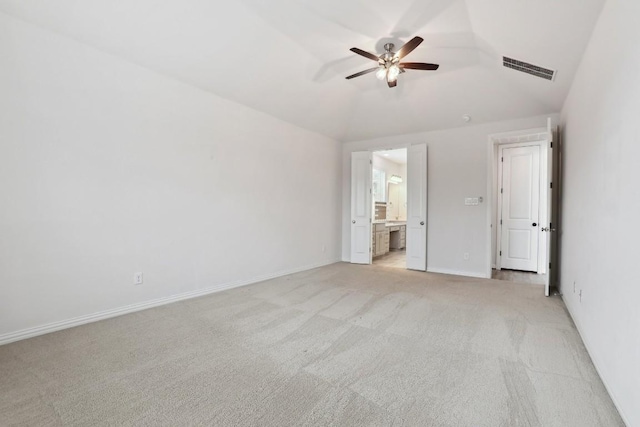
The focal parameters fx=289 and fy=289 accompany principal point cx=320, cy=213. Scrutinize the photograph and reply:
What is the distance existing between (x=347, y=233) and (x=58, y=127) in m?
5.04

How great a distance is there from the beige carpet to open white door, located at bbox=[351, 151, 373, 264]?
276 centimetres

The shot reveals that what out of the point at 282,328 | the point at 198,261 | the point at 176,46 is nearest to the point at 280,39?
the point at 176,46

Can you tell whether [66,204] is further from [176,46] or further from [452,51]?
[452,51]

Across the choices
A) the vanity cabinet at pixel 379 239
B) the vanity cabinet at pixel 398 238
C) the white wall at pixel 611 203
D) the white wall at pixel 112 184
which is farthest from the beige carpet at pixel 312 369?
the vanity cabinet at pixel 398 238

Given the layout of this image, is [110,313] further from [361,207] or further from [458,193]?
[458,193]

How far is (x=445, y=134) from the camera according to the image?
17.7 feet

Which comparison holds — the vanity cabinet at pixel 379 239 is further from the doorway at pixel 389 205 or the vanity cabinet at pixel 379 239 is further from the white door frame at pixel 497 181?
the white door frame at pixel 497 181

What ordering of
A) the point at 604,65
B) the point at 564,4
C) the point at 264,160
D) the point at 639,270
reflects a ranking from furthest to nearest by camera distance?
the point at 264,160 → the point at 564,4 → the point at 604,65 → the point at 639,270

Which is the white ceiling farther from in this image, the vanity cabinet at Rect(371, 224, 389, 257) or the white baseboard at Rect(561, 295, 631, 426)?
the vanity cabinet at Rect(371, 224, 389, 257)

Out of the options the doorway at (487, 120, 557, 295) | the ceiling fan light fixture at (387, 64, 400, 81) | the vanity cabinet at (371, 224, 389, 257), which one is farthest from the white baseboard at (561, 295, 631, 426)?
the vanity cabinet at (371, 224, 389, 257)

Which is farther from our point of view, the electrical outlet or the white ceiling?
the electrical outlet

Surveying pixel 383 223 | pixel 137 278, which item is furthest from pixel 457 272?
pixel 137 278

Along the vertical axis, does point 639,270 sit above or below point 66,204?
below

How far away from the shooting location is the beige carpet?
64.3 inches
